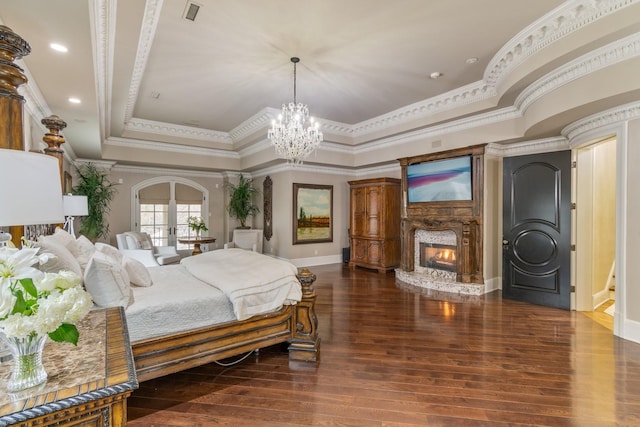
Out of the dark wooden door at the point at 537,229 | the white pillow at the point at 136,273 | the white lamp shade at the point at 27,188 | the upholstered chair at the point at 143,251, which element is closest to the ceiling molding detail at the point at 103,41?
the white lamp shade at the point at 27,188

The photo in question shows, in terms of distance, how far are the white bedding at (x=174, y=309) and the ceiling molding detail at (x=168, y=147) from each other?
5272 mm

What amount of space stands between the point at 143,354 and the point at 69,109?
3.64m

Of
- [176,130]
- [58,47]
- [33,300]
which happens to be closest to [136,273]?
[33,300]

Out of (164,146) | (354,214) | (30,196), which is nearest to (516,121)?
(354,214)

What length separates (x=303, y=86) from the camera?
490 centimetres

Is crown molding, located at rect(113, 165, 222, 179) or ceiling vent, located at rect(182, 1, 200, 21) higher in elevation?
ceiling vent, located at rect(182, 1, 200, 21)

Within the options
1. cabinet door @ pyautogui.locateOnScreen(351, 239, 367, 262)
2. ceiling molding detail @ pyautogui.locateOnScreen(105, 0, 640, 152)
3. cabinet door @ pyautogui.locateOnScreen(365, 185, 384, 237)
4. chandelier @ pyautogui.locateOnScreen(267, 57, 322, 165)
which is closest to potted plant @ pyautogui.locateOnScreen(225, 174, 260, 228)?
ceiling molding detail @ pyautogui.locateOnScreen(105, 0, 640, 152)

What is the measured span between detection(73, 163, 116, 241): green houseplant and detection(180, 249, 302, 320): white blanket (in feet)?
15.4

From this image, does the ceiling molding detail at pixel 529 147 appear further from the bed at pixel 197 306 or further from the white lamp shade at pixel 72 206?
the white lamp shade at pixel 72 206

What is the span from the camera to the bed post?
112 inches

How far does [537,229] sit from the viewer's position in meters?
4.65

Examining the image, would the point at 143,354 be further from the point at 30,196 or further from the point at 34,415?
the point at 30,196

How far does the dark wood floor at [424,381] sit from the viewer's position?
207 centimetres

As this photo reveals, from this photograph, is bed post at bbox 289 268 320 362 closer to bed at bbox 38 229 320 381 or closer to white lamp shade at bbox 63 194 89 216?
bed at bbox 38 229 320 381
